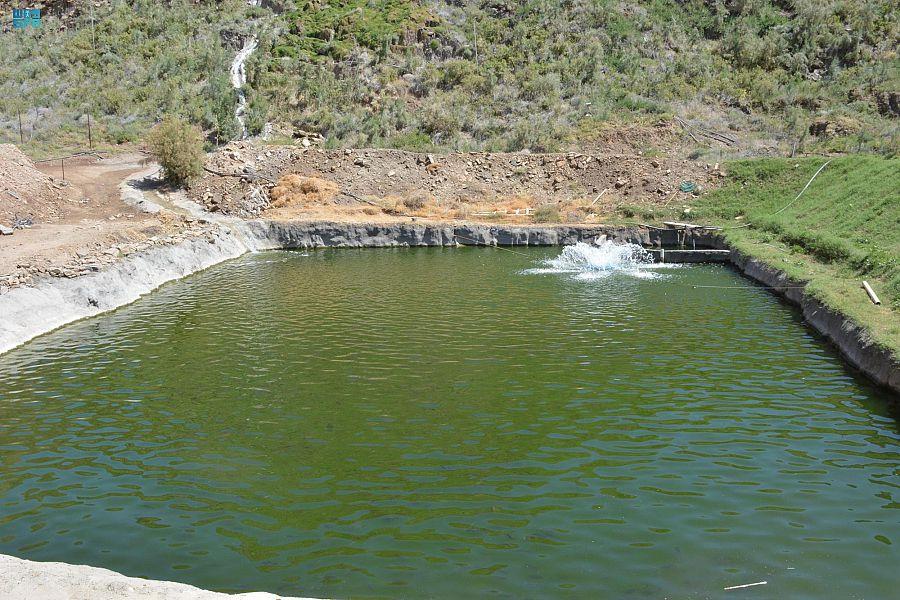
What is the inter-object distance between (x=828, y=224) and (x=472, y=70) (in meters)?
36.8

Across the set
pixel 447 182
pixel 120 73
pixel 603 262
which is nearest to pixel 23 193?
pixel 447 182

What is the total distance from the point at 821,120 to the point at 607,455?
45846 millimetres

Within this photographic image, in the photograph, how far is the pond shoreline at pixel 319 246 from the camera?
16.7 m

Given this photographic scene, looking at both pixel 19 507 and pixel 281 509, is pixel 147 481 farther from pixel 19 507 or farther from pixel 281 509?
pixel 281 509

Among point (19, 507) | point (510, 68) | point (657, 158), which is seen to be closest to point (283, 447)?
point (19, 507)

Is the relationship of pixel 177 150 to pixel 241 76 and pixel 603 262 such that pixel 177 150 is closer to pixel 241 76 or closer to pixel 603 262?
pixel 603 262

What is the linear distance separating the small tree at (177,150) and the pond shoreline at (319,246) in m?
5.60

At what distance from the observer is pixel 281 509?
29.7 feet

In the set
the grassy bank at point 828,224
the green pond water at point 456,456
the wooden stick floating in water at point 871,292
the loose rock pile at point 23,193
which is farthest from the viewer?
the loose rock pile at point 23,193

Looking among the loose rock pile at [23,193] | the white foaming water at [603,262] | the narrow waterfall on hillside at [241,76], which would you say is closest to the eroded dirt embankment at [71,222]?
the loose rock pile at [23,193]

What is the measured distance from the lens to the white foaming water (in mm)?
26797

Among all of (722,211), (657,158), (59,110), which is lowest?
(722,211)

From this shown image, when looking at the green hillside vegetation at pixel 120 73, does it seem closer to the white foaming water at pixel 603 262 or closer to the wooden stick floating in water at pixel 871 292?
the white foaming water at pixel 603 262

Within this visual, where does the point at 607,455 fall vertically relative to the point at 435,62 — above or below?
below
